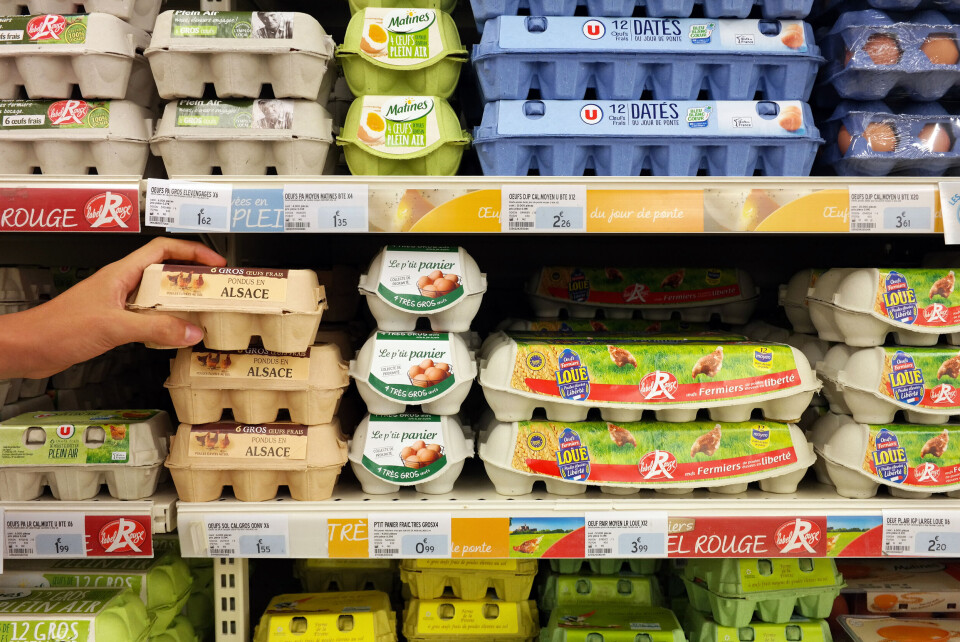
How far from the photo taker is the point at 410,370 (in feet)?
4.08

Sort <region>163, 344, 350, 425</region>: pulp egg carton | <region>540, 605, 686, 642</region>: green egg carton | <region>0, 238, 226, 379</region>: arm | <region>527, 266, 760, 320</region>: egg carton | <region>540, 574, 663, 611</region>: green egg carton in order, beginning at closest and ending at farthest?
<region>0, 238, 226, 379</region>: arm < <region>163, 344, 350, 425</region>: pulp egg carton < <region>540, 605, 686, 642</region>: green egg carton < <region>540, 574, 663, 611</region>: green egg carton < <region>527, 266, 760, 320</region>: egg carton

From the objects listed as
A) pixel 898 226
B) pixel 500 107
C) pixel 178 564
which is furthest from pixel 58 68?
pixel 898 226

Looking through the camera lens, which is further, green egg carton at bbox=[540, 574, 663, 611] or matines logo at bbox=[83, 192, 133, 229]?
green egg carton at bbox=[540, 574, 663, 611]

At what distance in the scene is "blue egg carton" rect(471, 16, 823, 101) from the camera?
4.18 ft

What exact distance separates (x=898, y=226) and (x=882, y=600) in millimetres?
896

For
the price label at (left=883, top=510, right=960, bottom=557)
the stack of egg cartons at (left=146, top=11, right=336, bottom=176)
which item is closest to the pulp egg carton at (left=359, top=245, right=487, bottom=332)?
the stack of egg cartons at (left=146, top=11, right=336, bottom=176)

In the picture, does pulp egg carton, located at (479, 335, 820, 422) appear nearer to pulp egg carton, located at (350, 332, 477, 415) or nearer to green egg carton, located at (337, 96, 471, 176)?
pulp egg carton, located at (350, 332, 477, 415)

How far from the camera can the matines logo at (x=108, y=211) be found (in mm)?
1155

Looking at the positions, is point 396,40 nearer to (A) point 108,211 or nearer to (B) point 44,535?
(A) point 108,211

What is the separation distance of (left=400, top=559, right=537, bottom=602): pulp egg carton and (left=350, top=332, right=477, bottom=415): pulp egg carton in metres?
0.40

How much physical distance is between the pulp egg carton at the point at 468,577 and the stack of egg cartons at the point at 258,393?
12.3 inches

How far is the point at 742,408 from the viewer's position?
1.29m

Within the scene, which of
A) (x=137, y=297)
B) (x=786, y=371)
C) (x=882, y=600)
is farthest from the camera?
(x=882, y=600)

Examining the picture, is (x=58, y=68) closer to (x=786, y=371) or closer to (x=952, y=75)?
(x=786, y=371)
